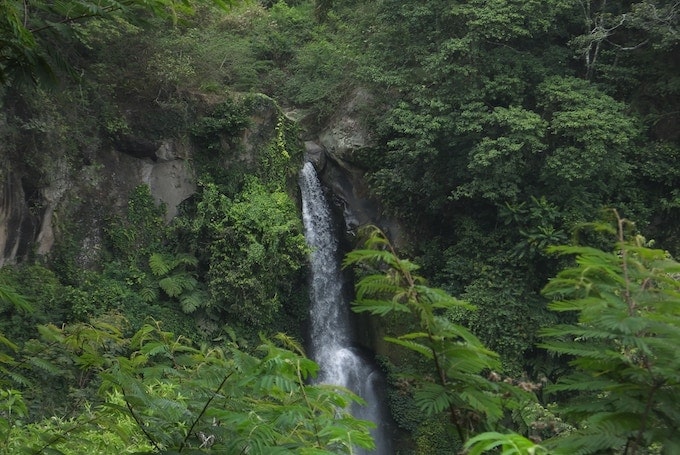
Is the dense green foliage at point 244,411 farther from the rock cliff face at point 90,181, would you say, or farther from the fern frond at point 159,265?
the fern frond at point 159,265

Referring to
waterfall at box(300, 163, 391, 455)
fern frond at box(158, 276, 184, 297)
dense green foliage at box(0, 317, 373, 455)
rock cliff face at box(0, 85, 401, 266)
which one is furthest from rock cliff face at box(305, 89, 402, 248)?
dense green foliage at box(0, 317, 373, 455)

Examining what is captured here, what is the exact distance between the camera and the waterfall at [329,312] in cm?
1290

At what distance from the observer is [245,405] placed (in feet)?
7.18

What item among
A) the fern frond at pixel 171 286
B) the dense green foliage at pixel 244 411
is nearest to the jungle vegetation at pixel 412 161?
the fern frond at pixel 171 286

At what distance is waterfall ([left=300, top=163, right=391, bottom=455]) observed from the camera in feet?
42.3

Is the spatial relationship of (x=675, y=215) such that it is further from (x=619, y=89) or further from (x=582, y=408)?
(x=582, y=408)

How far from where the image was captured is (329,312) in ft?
44.8

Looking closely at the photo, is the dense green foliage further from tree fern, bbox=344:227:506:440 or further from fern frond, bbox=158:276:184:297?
fern frond, bbox=158:276:184:297

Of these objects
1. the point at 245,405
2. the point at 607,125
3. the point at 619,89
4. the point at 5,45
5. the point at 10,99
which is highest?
the point at 619,89

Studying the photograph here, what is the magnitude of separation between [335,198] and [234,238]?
3622 millimetres

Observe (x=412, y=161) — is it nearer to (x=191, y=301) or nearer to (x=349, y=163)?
(x=349, y=163)

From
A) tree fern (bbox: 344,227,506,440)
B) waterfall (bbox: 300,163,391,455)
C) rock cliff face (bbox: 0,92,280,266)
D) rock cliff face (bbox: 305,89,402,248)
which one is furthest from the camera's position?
rock cliff face (bbox: 305,89,402,248)

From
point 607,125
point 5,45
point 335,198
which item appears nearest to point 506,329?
point 607,125

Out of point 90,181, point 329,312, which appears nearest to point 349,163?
point 329,312
